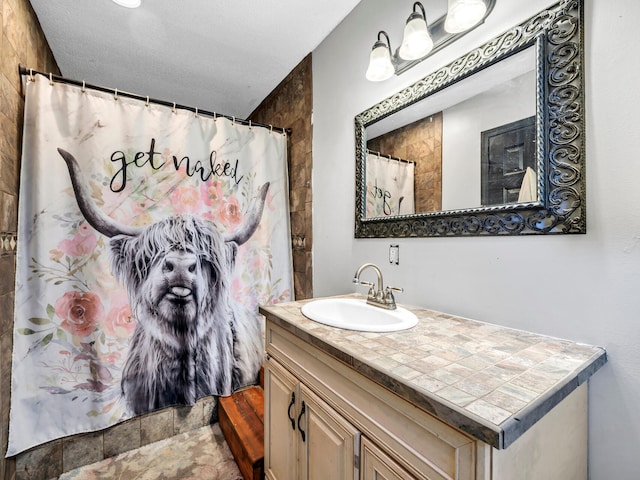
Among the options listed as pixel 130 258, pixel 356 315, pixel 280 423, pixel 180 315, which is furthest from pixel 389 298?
pixel 130 258

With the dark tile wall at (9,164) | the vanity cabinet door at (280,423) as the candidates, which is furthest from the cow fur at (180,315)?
the vanity cabinet door at (280,423)

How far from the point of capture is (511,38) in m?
0.90

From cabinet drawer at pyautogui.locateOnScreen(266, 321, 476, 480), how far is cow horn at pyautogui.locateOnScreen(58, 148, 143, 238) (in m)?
1.26

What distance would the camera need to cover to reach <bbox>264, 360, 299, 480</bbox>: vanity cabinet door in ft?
3.33

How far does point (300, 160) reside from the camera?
206 centimetres

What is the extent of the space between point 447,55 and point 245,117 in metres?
2.15

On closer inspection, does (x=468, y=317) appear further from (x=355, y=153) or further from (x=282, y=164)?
(x=282, y=164)

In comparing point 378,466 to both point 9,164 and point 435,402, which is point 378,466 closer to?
point 435,402

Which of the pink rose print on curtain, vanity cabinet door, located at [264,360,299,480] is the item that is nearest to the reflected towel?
vanity cabinet door, located at [264,360,299,480]

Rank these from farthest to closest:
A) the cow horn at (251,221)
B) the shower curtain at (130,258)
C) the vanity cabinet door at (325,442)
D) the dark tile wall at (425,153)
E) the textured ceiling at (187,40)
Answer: the cow horn at (251,221) → the textured ceiling at (187,40) → the shower curtain at (130,258) → the dark tile wall at (425,153) → the vanity cabinet door at (325,442)

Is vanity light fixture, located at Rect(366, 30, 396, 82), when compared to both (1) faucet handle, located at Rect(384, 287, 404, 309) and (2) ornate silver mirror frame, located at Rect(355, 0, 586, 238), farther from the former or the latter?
(1) faucet handle, located at Rect(384, 287, 404, 309)

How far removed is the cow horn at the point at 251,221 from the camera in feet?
6.18

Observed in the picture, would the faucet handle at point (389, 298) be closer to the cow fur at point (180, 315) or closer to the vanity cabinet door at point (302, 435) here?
the vanity cabinet door at point (302, 435)

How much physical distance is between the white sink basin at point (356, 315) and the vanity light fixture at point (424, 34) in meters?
0.99
